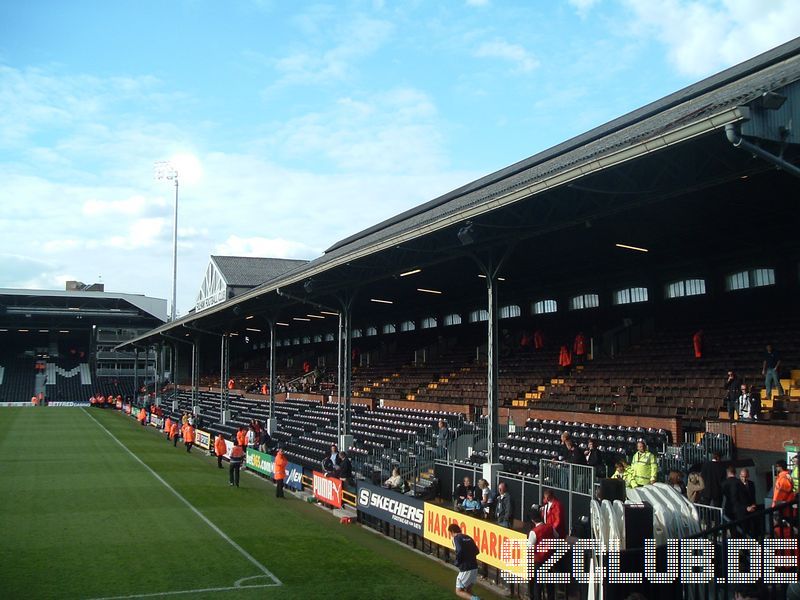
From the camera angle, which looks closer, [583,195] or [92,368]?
[583,195]

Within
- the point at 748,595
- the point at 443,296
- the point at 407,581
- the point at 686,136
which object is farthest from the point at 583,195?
the point at 443,296

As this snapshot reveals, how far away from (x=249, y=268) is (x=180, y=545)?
2111 inches

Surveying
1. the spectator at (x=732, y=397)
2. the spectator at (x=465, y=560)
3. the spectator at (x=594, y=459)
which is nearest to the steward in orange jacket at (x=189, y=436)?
the spectator at (x=594, y=459)

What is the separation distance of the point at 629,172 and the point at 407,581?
27.7ft

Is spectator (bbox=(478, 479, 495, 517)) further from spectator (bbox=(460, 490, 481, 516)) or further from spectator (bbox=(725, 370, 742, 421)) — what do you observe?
spectator (bbox=(725, 370, 742, 421))

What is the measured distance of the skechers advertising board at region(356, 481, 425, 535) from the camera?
15.6 m

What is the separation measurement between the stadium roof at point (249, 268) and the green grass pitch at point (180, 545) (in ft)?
125

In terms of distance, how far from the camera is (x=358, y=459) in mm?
24359

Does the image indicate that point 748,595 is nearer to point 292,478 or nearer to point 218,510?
point 218,510

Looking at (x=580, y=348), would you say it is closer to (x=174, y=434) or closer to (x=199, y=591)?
(x=199, y=591)

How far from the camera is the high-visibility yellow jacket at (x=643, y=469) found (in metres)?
14.0

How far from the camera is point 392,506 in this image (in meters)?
16.8

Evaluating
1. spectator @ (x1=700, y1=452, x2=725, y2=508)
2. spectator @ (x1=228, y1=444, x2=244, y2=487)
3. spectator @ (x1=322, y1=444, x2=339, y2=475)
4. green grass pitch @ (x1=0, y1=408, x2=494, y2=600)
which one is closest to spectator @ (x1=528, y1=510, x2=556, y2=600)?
green grass pitch @ (x1=0, y1=408, x2=494, y2=600)

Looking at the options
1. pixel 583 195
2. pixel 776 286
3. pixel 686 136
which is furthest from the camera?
pixel 776 286
